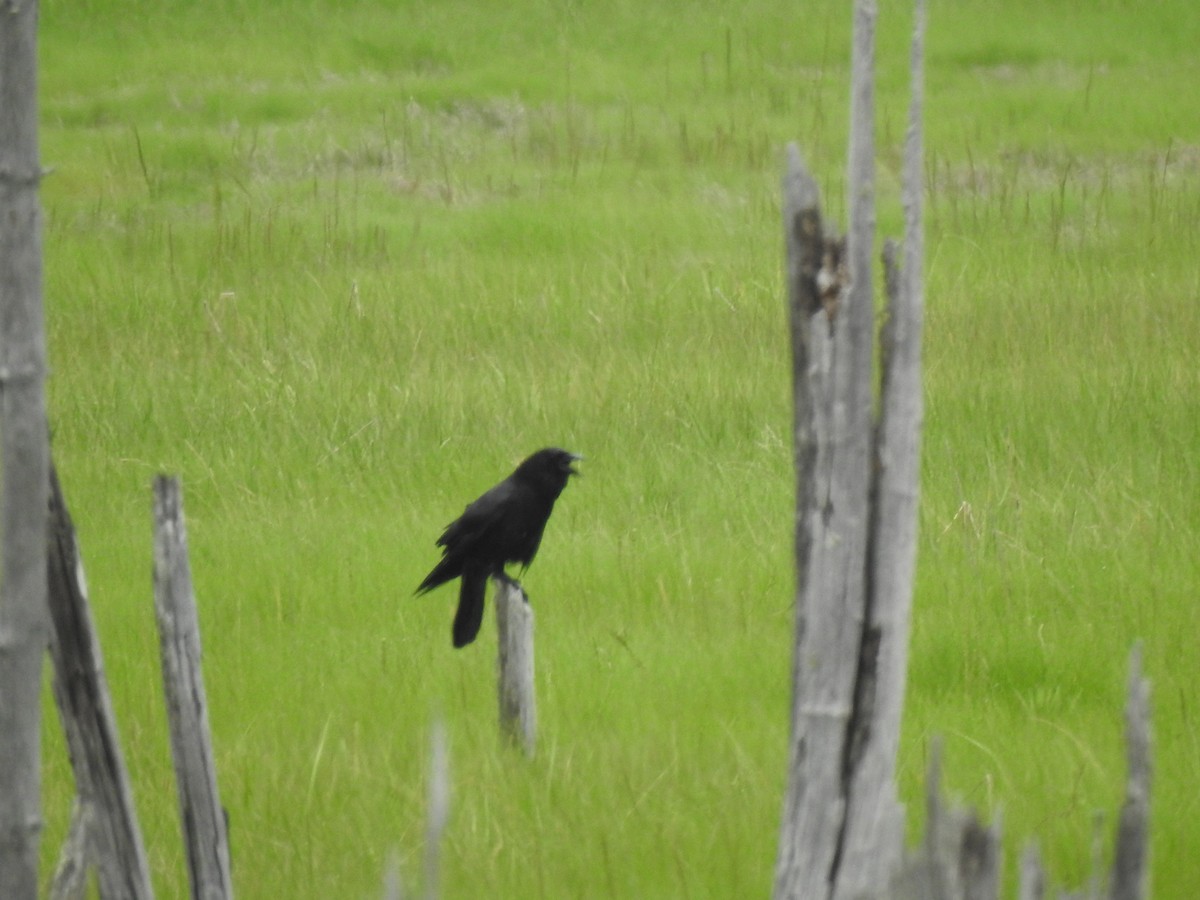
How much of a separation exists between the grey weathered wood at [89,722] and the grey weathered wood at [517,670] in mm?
1265

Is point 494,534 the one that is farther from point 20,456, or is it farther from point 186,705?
point 20,456

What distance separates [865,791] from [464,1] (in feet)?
A: 66.3

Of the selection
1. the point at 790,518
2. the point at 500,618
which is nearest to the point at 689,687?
the point at 500,618

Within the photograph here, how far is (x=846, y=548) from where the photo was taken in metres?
1.85

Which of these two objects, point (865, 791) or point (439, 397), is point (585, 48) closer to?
point (439, 397)

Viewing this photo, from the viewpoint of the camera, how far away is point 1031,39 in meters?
18.1

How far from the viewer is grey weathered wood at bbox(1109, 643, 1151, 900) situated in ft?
5.05

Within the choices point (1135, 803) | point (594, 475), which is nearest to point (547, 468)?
point (594, 475)

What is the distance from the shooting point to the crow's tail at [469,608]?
3717mm

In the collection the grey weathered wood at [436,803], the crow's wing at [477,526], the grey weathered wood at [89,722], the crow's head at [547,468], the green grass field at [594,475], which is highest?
the grey weathered wood at [436,803]

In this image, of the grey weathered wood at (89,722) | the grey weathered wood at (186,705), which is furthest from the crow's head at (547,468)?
the grey weathered wood at (89,722)

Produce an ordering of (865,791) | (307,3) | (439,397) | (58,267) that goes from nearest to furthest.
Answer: (865,791) < (439,397) < (58,267) < (307,3)

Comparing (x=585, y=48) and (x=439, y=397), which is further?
(x=585, y=48)

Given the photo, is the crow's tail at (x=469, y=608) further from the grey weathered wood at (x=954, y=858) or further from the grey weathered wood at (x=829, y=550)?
the grey weathered wood at (x=954, y=858)
